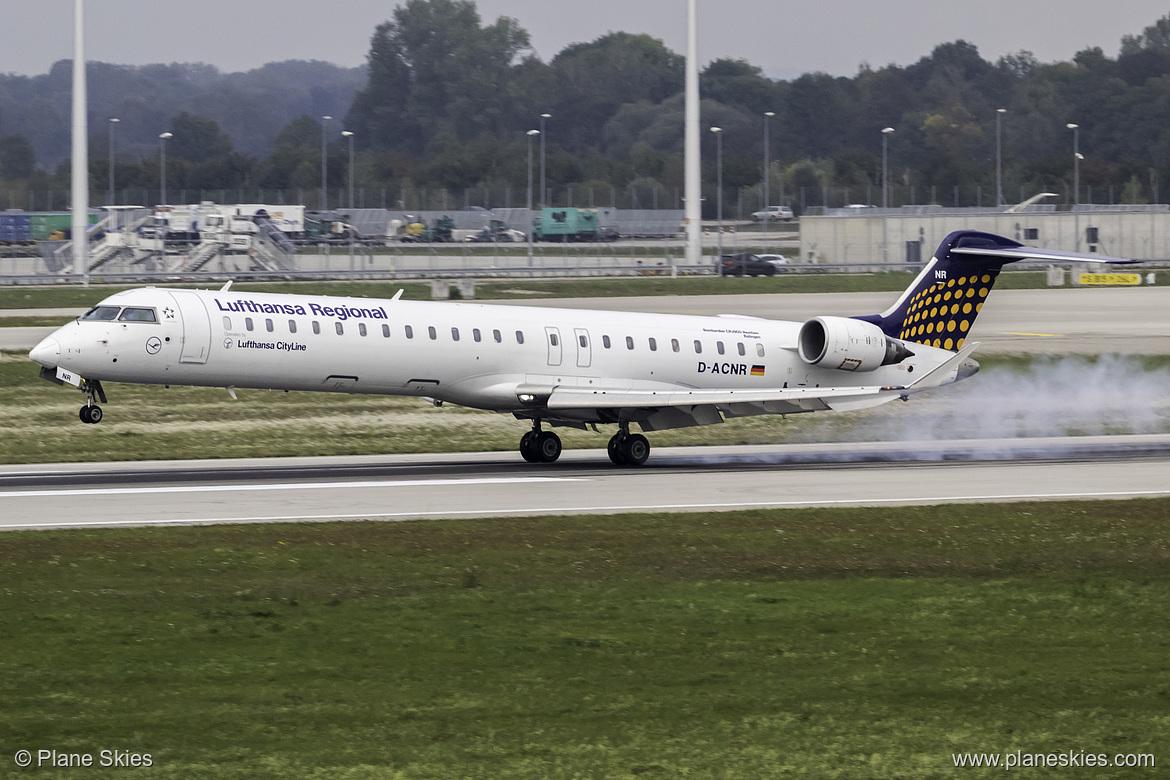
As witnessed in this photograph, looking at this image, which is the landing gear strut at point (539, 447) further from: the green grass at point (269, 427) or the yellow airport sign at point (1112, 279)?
the yellow airport sign at point (1112, 279)

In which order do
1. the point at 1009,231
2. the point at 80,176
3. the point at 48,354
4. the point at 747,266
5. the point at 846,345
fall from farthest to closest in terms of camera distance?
the point at 1009,231 → the point at 747,266 → the point at 80,176 → the point at 846,345 → the point at 48,354

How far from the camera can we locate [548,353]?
3216 cm

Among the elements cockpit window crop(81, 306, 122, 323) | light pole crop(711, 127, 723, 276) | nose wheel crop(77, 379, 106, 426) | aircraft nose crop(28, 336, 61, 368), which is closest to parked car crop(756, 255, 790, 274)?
light pole crop(711, 127, 723, 276)

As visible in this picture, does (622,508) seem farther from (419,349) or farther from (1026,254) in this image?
(1026,254)

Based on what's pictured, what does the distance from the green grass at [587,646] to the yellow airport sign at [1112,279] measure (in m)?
71.4

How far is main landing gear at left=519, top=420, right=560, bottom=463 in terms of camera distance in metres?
33.1

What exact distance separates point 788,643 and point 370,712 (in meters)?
5.09

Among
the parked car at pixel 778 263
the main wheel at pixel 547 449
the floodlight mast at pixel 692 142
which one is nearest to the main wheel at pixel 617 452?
the main wheel at pixel 547 449

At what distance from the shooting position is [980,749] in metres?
12.6

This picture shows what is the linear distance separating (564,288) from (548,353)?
50955 mm

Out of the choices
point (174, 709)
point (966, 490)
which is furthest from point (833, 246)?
point (174, 709)

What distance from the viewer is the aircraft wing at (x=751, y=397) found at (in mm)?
31562

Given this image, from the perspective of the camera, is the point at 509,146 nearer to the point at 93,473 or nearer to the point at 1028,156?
the point at 1028,156

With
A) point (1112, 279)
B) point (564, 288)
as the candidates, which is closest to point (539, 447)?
point (564, 288)
